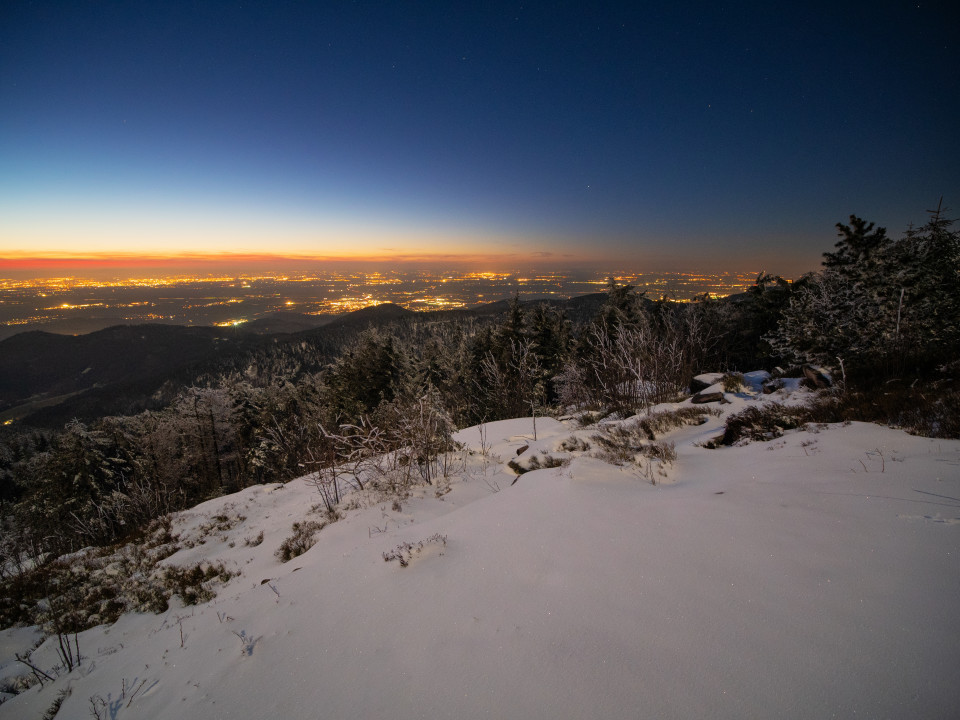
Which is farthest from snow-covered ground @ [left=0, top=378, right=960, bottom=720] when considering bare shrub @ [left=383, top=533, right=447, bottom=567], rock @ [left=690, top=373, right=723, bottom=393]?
rock @ [left=690, top=373, right=723, bottom=393]

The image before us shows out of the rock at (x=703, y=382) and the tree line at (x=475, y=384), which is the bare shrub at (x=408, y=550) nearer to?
the tree line at (x=475, y=384)

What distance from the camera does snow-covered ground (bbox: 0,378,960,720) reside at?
1.82 metres

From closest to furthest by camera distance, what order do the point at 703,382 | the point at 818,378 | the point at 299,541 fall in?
the point at 299,541 → the point at 818,378 → the point at 703,382

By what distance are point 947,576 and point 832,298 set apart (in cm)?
1841

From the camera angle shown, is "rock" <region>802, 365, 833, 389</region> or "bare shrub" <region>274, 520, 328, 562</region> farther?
"rock" <region>802, 365, 833, 389</region>

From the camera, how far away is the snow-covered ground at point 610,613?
5.96 ft

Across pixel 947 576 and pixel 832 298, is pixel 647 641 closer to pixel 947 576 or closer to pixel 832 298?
pixel 947 576

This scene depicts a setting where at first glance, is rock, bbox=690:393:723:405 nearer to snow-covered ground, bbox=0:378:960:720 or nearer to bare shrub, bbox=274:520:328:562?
snow-covered ground, bbox=0:378:960:720

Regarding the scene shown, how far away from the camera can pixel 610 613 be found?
2.35m

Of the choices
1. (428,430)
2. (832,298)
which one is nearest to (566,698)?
(428,430)

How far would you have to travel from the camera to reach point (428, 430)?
718cm

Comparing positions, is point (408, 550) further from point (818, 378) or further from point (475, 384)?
point (475, 384)

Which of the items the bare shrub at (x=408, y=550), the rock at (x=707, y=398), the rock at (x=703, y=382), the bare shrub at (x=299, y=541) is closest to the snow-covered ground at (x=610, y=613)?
the bare shrub at (x=408, y=550)

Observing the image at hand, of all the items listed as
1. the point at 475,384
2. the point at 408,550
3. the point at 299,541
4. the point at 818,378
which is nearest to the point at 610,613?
the point at 408,550
